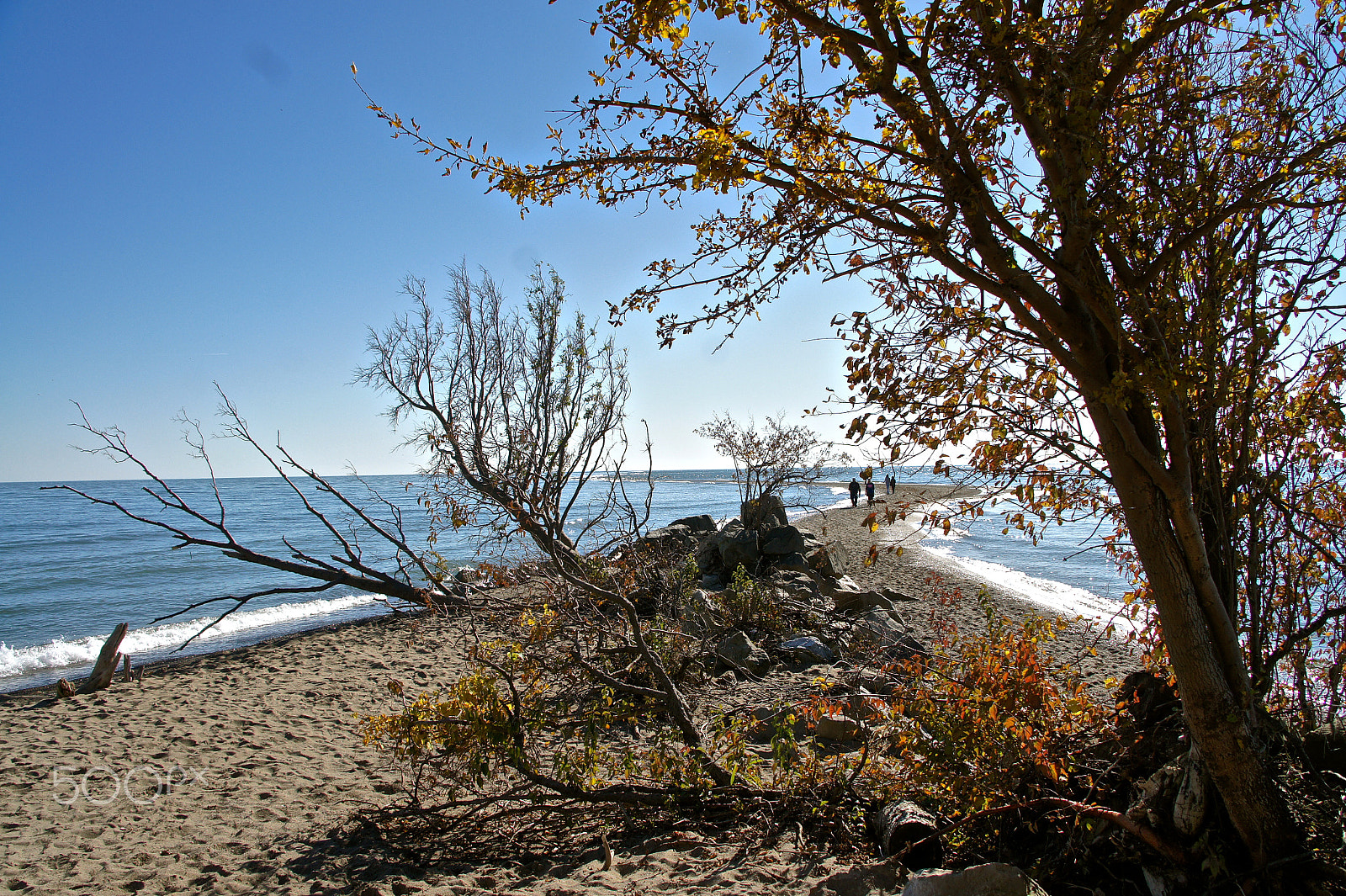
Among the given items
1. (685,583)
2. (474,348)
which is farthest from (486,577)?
(474,348)

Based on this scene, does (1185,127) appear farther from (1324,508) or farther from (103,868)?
(103,868)

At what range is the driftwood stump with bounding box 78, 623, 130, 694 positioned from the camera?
30.2 ft

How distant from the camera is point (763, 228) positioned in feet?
11.2

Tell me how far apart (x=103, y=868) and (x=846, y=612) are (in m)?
8.60

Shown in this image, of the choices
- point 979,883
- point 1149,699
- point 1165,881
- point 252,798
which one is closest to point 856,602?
point 1149,699

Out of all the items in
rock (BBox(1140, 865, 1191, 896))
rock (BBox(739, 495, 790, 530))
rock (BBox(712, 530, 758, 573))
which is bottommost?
rock (BBox(1140, 865, 1191, 896))

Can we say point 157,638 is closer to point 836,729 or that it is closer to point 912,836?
point 836,729

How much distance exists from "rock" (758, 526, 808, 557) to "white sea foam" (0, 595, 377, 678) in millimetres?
7908

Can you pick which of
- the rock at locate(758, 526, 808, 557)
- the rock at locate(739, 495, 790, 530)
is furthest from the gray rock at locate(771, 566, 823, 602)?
the rock at locate(739, 495, 790, 530)

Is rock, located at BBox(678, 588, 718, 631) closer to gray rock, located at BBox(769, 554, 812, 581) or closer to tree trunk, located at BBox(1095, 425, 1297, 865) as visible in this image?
gray rock, located at BBox(769, 554, 812, 581)

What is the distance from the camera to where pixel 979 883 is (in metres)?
2.91

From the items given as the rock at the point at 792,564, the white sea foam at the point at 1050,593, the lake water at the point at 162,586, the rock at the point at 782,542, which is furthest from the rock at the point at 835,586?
Result: the white sea foam at the point at 1050,593

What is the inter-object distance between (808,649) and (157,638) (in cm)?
1306

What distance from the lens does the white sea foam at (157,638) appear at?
11.6 meters
